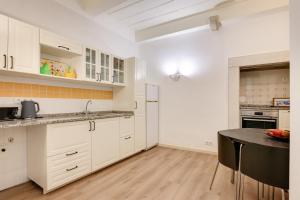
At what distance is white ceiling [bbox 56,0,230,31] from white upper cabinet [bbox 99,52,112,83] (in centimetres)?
76

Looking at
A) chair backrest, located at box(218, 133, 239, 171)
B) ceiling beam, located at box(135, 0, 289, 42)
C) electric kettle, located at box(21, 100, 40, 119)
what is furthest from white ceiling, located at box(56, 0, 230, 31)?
chair backrest, located at box(218, 133, 239, 171)

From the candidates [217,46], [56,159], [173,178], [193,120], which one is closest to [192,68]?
[217,46]

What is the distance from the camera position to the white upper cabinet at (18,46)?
173 centimetres

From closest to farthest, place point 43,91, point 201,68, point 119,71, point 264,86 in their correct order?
1. point 43,91
2. point 119,71
3. point 201,68
4. point 264,86

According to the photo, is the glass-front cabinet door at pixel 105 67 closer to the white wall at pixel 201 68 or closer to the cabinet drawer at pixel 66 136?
the cabinet drawer at pixel 66 136

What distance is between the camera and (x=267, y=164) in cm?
136

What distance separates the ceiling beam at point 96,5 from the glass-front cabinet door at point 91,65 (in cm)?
69

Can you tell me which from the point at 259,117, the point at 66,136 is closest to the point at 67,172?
the point at 66,136

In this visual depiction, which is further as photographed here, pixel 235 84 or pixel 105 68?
pixel 235 84

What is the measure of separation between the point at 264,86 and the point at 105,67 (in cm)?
405

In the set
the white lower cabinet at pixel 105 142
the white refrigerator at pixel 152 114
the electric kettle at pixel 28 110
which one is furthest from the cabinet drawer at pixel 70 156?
the white refrigerator at pixel 152 114

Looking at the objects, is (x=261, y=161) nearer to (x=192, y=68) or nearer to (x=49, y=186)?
(x=49, y=186)

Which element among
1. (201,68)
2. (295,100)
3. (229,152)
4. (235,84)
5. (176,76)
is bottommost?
(229,152)

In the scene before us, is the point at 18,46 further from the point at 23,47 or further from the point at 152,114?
the point at 152,114
